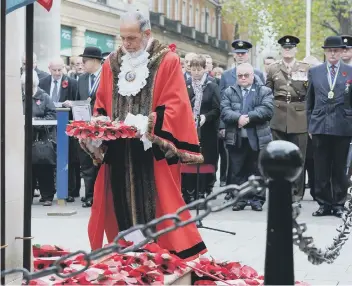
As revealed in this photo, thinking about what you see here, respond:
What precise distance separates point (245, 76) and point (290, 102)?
2.96ft

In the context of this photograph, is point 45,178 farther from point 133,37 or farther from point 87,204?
point 133,37

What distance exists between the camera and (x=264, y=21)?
172 feet

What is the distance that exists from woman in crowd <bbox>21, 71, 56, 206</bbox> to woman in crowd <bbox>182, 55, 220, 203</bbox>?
5.74ft

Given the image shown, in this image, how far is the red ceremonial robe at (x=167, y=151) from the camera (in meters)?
7.53

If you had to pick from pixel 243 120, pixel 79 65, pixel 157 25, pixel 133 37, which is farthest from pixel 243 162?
pixel 157 25

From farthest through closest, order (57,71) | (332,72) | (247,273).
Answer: (57,71) → (332,72) → (247,273)

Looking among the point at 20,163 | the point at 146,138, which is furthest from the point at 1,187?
the point at 146,138

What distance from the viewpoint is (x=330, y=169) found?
1245 cm

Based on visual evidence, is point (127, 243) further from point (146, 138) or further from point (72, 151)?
point (72, 151)

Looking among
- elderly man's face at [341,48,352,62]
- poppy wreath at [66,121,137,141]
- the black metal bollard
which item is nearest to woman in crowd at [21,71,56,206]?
elderly man's face at [341,48,352,62]

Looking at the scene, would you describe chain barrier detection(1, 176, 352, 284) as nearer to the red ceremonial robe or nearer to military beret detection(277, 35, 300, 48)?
the red ceremonial robe

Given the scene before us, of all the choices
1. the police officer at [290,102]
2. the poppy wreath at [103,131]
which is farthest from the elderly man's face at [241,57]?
the poppy wreath at [103,131]

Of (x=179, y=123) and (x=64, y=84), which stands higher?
(x=64, y=84)

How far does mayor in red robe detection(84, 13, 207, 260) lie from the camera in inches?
298
